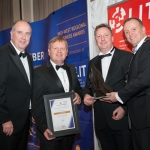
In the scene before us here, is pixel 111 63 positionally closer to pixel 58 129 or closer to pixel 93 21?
pixel 58 129

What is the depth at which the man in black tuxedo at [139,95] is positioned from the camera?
220 centimetres

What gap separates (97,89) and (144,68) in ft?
1.91

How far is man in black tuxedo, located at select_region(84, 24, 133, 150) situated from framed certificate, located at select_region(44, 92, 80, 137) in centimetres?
27

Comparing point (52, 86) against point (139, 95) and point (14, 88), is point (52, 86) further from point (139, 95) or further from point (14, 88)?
point (139, 95)

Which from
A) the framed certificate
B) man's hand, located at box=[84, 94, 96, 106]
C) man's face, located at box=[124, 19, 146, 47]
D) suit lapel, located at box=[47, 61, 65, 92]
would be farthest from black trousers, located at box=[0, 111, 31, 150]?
man's face, located at box=[124, 19, 146, 47]

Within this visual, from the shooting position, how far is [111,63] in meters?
2.67

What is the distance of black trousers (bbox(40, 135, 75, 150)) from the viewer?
2547 millimetres

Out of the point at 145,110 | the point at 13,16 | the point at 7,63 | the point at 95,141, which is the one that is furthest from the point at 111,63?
the point at 13,16

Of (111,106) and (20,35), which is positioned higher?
(20,35)

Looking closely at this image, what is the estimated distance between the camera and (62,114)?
8.54ft

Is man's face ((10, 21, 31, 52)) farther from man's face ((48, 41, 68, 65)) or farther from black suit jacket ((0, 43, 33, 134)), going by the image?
man's face ((48, 41, 68, 65))

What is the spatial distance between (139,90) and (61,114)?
0.93 m

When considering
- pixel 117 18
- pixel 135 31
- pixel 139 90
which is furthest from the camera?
pixel 117 18

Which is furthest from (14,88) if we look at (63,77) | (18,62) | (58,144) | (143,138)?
(143,138)
